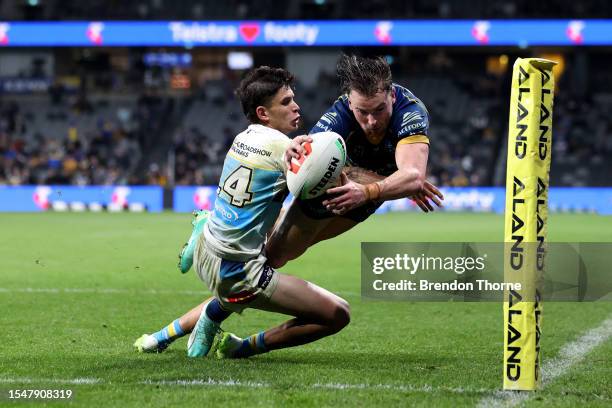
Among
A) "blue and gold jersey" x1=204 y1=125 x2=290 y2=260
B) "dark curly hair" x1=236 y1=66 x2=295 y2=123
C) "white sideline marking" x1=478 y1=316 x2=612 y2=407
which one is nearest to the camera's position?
"white sideline marking" x1=478 y1=316 x2=612 y2=407

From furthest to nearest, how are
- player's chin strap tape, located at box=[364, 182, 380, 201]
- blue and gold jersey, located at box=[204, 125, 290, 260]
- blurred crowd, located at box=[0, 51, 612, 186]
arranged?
1. blurred crowd, located at box=[0, 51, 612, 186]
2. blue and gold jersey, located at box=[204, 125, 290, 260]
3. player's chin strap tape, located at box=[364, 182, 380, 201]

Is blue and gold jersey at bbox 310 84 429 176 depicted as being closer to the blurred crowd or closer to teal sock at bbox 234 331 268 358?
teal sock at bbox 234 331 268 358

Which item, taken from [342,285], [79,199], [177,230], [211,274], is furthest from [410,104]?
[79,199]

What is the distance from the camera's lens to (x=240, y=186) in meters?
5.91

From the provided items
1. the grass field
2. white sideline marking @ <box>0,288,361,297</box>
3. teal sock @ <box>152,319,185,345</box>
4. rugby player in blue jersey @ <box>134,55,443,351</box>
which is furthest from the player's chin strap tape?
white sideline marking @ <box>0,288,361,297</box>

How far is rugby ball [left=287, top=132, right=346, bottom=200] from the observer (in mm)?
5527

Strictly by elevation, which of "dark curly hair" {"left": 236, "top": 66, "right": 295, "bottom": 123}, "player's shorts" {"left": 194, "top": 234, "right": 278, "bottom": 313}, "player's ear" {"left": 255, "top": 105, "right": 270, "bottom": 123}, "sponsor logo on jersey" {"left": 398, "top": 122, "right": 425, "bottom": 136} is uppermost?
"dark curly hair" {"left": 236, "top": 66, "right": 295, "bottom": 123}

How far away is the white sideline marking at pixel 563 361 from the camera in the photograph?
5039 mm

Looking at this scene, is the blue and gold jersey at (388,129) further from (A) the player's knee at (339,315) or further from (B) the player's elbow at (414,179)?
(A) the player's knee at (339,315)

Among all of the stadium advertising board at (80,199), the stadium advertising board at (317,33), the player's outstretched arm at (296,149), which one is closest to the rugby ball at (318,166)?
the player's outstretched arm at (296,149)

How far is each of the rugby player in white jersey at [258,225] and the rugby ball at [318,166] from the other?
277 millimetres

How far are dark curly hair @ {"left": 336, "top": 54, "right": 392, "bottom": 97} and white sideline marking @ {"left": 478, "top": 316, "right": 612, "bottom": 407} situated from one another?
205 cm

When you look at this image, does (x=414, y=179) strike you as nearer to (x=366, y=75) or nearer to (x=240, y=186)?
(x=366, y=75)

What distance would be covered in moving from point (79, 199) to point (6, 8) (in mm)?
10521
